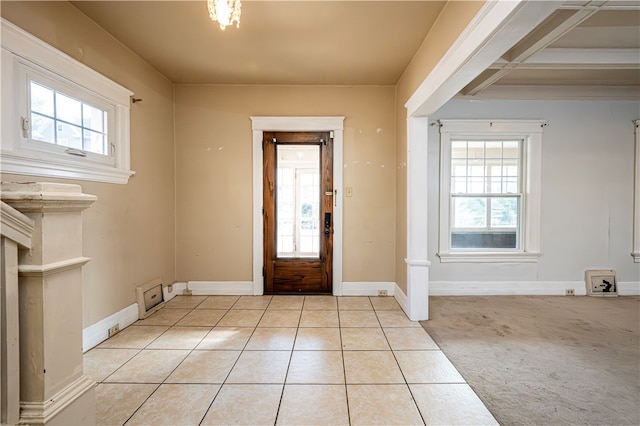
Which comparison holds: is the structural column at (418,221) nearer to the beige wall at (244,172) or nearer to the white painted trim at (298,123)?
the beige wall at (244,172)

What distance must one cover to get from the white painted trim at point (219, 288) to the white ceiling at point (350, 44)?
2566 millimetres

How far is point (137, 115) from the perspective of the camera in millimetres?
3111

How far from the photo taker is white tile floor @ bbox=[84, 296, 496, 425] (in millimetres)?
1697

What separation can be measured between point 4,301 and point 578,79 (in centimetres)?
530

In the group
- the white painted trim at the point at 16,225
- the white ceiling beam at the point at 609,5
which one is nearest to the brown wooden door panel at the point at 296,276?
the white painted trim at the point at 16,225

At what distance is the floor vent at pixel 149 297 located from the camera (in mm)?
3107

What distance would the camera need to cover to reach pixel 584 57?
9.78 feet

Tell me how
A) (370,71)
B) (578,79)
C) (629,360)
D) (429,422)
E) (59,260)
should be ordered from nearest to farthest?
1. (59,260)
2. (429,422)
3. (629,360)
4. (370,71)
5. (578,79)

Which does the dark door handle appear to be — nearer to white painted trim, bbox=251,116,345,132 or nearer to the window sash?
white painted trim, bbox=251,116,345,132

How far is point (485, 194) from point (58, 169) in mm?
4509

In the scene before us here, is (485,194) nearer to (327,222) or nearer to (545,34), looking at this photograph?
(545,34)

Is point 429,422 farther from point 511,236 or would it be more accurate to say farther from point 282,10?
point 511,236

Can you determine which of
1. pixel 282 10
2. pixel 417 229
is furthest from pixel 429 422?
pixel 282 10

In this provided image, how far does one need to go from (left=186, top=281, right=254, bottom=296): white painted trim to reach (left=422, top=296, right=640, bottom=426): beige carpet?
2219mm
